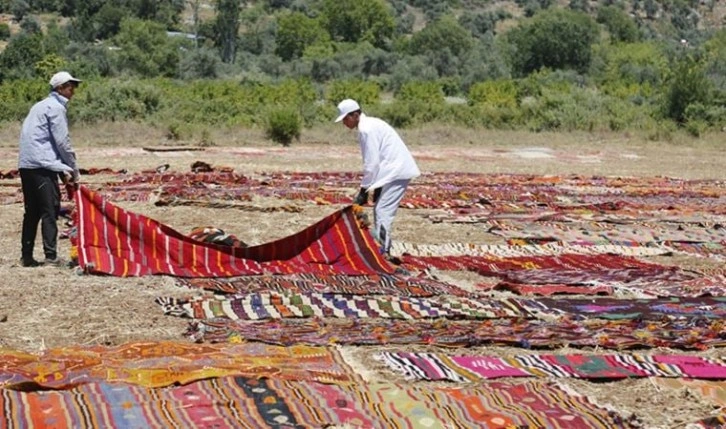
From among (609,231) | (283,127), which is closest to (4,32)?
(283,127)

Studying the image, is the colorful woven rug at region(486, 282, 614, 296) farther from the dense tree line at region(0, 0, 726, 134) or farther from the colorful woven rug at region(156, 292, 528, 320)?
the dense tree line at region(0, 0, 726, 134)

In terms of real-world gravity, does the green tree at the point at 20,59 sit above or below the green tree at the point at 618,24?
below

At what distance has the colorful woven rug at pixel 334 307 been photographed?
23.7ft

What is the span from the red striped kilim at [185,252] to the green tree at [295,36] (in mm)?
71009

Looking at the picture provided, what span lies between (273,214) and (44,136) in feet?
17.3

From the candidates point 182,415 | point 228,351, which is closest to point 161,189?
point 228,351

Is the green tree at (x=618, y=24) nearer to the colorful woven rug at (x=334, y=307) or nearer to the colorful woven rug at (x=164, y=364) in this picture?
the colorful woven rug at (x=334, y=307)

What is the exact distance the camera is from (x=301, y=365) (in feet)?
18.8

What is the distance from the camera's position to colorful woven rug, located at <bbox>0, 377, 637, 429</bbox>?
467 cm

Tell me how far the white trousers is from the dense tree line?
81.3ft

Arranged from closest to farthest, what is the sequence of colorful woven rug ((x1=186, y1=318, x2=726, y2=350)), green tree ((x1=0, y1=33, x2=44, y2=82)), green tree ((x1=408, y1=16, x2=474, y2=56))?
colorful woven rug ((x1=186, y1=318, x2=726, y2=350))
green tree ((x1=0, y1=33, x2=44, y2=82))
green tree ((x1=408, y1=16, x2=474, y2=56))

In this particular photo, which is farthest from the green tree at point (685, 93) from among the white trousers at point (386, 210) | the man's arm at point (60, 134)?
the man's arm at point (60, 134)

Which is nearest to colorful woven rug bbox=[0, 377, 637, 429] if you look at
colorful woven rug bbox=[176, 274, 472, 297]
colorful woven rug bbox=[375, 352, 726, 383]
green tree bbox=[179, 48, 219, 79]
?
colorful woven rug bbox=[375, 352, 726, 383]

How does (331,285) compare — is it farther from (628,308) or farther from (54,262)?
(54,262)
